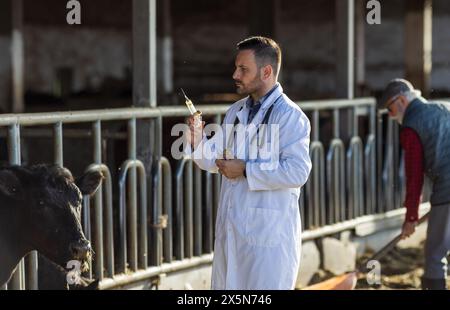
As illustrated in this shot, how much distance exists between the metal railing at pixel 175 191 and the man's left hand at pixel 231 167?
1334 millimetres

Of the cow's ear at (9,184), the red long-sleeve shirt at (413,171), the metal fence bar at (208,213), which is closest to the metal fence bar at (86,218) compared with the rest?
the cow's ear at (9,184)

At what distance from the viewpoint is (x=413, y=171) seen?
733 cm

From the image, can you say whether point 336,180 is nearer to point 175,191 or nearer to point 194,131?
point 175,191

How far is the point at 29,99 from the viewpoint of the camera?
15.1 m

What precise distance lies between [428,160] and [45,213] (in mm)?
2768

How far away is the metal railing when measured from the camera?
22.7ft

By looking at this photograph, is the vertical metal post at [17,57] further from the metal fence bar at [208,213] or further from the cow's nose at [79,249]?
the cow's nose at [79,249]

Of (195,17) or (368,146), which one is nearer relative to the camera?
(368,146)

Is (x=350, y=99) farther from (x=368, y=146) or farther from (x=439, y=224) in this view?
(x=439, y=224)

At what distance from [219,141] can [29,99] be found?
32.2 feet

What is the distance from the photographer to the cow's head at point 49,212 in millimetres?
5719

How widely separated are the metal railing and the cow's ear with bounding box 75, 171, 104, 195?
0.35m

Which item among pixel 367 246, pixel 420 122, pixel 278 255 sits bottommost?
pixel 367 246
